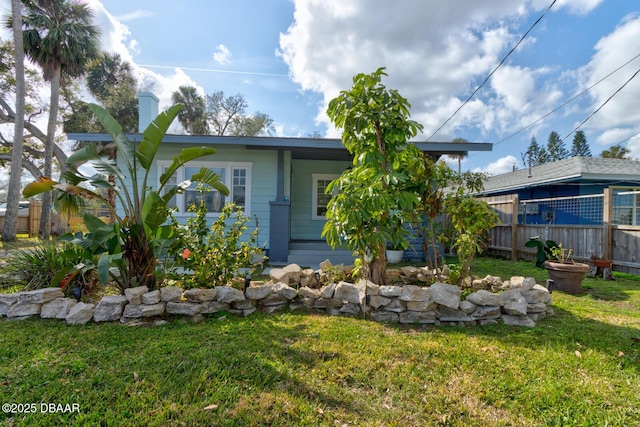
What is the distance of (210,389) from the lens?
2.03 metres

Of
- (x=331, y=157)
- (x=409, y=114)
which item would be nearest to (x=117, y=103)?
(x=331, y=157)

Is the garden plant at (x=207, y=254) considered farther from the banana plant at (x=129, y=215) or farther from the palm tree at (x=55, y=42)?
the palm tree at (x=55, y=42)

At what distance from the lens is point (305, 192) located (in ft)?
30.7

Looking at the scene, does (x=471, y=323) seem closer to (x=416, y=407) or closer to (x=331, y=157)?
(x=416, y=407)

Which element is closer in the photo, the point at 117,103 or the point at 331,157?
the point at 331,157

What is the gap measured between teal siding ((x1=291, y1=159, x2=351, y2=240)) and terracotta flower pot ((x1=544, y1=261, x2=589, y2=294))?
5971 millimetres

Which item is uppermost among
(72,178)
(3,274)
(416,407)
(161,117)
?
(161,117)

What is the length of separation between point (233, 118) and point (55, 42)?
13965 mm

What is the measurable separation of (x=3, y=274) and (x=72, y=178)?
200cm

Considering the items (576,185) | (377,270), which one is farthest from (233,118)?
(377,270)

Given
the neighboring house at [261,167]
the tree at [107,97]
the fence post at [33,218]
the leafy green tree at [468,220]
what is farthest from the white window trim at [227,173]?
the tree at [107,97]

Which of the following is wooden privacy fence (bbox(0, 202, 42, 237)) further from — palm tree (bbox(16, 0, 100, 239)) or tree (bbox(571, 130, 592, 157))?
tree (bbox(571, 130, 592, 157))

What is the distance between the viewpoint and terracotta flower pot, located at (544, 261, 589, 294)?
15.5 ft

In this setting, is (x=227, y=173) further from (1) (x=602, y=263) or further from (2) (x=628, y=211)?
(2) (x=628, y=211)
